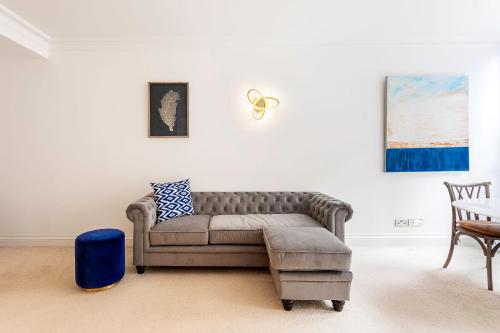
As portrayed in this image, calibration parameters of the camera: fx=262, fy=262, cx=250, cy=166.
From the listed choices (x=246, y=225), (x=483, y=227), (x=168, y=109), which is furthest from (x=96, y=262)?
(x=483, y=227)

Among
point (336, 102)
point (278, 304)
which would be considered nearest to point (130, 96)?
point (336, 102)

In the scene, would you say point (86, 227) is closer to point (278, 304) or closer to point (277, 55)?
point (278, 304)

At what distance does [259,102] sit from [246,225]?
173cm

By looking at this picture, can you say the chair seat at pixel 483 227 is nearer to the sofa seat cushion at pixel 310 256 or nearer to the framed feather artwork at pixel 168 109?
the sofa seat cushion at pixel 310 256

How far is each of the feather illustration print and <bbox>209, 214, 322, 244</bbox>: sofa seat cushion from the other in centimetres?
150

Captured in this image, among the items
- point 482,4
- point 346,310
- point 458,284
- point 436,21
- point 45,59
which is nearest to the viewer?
point 346,310

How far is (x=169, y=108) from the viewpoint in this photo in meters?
3.63

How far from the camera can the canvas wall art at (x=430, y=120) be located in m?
3.59

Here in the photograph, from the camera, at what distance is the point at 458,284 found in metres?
2.55

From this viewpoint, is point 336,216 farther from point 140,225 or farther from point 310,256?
point 140,225

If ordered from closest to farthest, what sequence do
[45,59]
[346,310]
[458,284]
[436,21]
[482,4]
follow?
[346,310] < [458,284] < [482,4] < [436,21] < [45,59]

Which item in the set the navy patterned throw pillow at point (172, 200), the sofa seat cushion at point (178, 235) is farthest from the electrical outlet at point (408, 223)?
the navy patterned throw pillow at point (172, 200)

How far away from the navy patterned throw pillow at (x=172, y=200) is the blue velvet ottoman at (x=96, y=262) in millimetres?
649

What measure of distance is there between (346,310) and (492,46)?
4.12 m
